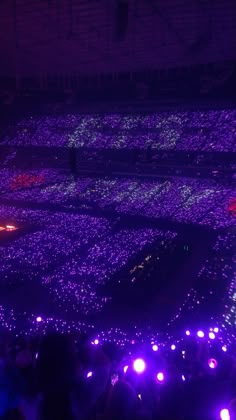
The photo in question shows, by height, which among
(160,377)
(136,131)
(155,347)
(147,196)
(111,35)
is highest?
(111,35)

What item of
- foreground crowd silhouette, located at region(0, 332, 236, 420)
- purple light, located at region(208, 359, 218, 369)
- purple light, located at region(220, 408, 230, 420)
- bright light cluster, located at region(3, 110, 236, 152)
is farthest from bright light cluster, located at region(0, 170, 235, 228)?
purple light, located at region(220, 408, 230, 420)

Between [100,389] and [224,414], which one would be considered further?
[224,414]

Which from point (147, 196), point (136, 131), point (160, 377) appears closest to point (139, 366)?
point (160, 377)

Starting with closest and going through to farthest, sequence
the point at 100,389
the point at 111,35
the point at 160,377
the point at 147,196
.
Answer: the point at 100,389
the point at 160,377
the point at 147,196
the point at 111,35

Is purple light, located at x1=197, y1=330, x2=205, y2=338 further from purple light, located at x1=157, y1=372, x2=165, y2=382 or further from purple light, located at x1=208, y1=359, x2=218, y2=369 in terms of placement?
purple light, located at x1=157, y1=372, x2=165, y2=382

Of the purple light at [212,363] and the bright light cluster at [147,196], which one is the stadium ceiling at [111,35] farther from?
the purple light at [212,363]

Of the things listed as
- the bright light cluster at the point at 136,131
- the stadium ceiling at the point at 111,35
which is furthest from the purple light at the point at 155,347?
the stadium ceiling at the point at 111,35

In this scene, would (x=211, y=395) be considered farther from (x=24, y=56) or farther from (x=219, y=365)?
(x=24, y=56)

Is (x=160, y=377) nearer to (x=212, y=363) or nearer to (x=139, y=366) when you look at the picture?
(x=139, y=366)
